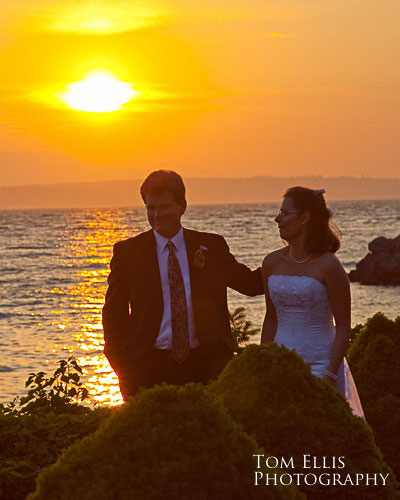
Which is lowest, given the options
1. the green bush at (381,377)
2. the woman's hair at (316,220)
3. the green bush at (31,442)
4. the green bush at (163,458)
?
the green bush at (31,442)

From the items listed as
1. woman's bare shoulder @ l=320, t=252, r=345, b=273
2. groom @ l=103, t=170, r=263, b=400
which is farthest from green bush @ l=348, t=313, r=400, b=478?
groom @ l=103, t=170, r=263, b=400

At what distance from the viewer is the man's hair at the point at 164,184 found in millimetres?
5605

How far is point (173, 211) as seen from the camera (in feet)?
18.8

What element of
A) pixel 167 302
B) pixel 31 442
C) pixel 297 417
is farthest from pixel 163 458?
pixel 31 442

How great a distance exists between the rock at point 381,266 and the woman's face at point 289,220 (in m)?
60.6

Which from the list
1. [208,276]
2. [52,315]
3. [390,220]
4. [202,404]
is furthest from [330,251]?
[390,220]

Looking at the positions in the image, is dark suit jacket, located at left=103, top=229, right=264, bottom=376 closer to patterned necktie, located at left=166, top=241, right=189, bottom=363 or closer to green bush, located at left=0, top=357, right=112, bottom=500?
patterned necktie, located at left=166, top=241, right=189, bottom=363

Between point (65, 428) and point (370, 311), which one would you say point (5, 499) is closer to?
point (65, 428)

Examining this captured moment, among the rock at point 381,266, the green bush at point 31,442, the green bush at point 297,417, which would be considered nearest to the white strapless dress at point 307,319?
the green bush at point 297,417

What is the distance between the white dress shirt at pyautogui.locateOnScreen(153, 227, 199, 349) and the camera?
5.81 metres

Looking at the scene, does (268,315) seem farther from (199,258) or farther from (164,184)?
(164,184)

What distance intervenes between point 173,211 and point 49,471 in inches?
94.7

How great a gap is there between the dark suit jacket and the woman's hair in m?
0.76

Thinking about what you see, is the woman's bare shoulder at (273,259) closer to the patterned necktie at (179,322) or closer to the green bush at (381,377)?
the patterned necktie at (179,322)
